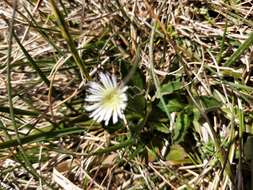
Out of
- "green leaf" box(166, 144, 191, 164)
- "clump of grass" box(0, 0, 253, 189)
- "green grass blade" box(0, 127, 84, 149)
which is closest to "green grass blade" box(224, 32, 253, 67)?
"clump of grass" box(0, 0, 253, 189)

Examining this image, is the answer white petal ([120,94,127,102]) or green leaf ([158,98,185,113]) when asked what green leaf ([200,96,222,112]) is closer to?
green leaf ([158,98,185,113])

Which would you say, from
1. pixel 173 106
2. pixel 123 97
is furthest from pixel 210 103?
pixel 123 97

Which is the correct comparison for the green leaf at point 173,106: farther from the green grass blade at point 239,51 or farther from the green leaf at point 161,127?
the green grass blade at point 239,51

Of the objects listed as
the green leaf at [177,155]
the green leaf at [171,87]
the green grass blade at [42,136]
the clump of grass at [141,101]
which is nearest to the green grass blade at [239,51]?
the clump of grass at [141,101]

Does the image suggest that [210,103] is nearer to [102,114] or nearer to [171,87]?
[171,87]

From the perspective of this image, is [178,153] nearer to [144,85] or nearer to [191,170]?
[191,170]
